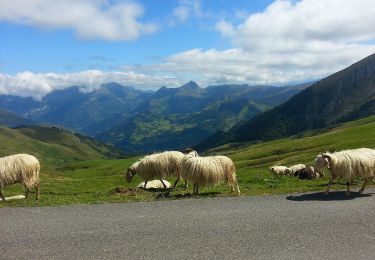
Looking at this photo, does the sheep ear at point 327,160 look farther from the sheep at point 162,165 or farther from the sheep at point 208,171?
the sheep at point 162,165

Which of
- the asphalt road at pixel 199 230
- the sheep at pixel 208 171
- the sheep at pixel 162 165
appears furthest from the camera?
the sheep at pixel 162 165

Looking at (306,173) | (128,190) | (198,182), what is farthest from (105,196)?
(306,173)

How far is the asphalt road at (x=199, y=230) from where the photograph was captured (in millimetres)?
14906

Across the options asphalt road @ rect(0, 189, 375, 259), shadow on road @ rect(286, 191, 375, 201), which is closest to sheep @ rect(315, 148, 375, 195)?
shadow on road @ rect(286, 191, 375, 201)

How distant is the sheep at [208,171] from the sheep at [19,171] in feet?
33.0

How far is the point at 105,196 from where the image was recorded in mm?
26609

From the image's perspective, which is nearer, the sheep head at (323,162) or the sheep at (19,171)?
the sheep head at (323,162)

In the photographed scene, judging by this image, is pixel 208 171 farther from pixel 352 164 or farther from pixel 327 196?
pixel 352 164

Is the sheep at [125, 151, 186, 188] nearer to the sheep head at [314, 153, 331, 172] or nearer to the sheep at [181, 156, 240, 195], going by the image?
the sheep at [181, 156, 240, 195]

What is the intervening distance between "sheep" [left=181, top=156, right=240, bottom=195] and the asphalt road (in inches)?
124

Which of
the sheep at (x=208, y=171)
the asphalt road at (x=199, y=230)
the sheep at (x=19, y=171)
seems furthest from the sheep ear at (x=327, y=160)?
the sheep at (x=19, y=171)

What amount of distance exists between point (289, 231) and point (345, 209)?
15.9 feet

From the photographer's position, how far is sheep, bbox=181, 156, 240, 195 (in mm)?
26111

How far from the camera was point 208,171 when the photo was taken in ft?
85.6
